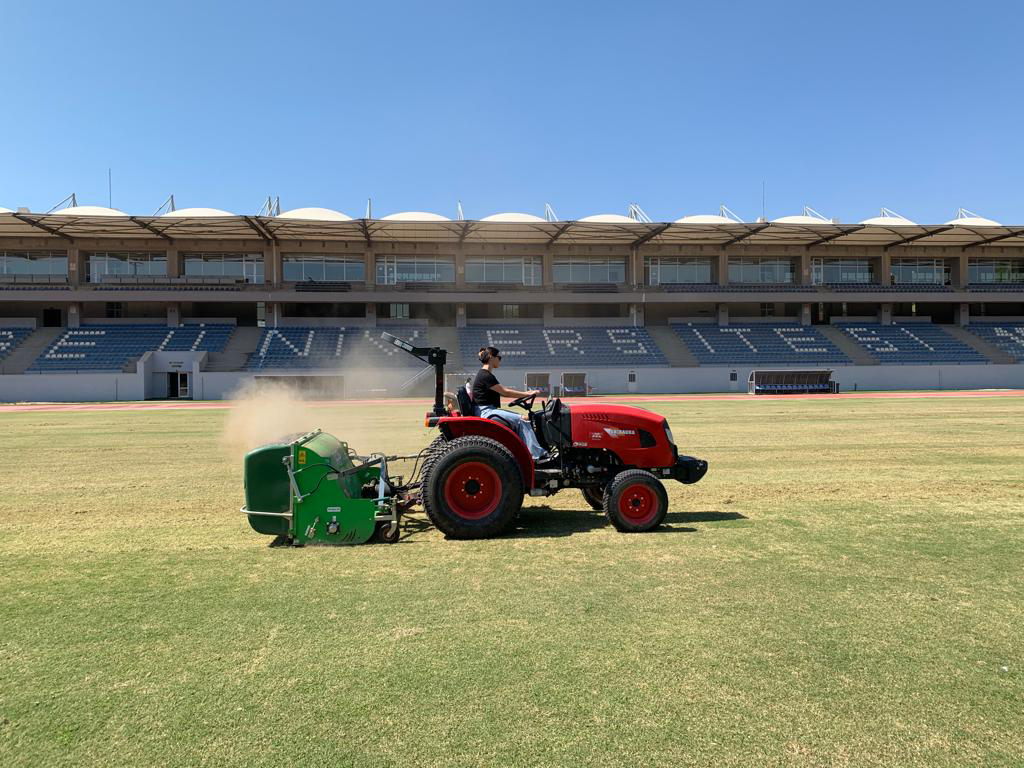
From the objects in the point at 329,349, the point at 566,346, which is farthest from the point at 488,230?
the point at 329,349

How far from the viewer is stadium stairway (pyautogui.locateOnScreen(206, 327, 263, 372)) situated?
36.0m

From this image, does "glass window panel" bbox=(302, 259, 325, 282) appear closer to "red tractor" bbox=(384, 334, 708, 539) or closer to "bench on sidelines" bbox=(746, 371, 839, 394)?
"bench on sidelines" bbox=(746, 371, 839, 394)

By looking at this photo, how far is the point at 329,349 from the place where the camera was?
38.1 m

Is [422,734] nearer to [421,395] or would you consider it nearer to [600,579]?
[600,579]

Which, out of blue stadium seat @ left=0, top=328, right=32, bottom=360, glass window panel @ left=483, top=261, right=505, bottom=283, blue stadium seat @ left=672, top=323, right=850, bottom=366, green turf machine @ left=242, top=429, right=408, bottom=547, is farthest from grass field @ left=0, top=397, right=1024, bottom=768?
blue stadium seat @ left=0, top=328, right=32, bottom=360

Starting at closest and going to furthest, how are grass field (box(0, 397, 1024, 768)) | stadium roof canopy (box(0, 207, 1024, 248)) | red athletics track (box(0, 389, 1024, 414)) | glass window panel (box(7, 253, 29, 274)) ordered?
grass field (box(0, 397, 1024, 768)), red athletics track (box(0, 389, 1024, 414)), stadium roof canopy (box(0, 207, 1024, 248)), glass window panel (box(7, 253, 29, 274))

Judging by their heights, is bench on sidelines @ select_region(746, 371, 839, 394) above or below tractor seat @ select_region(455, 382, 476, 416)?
below

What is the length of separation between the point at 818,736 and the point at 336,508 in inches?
155

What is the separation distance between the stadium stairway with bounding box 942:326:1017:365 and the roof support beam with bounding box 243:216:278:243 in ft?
161

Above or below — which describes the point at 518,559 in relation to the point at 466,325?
below

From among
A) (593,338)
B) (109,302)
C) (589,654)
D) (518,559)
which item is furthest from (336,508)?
(109,302)

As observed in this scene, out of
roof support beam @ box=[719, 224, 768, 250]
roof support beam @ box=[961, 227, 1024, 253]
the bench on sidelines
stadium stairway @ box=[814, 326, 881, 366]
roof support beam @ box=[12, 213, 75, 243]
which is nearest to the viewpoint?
the bench on sidelines

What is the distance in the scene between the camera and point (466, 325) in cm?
4272

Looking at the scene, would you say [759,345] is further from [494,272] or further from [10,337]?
[10,337]
